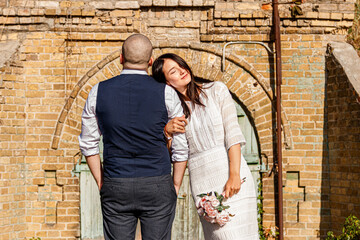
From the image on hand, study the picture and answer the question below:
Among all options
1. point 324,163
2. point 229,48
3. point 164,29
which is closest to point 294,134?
point 324,163

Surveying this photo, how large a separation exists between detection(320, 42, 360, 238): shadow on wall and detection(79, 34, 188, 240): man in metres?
4.08

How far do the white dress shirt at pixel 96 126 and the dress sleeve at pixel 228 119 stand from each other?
0.34 m

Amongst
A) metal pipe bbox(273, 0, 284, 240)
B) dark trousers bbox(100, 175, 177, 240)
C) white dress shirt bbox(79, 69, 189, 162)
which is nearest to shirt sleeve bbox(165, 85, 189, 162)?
white dress shirt bbox(79, 69, 189, 162)

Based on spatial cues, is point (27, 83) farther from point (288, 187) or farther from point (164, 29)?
point (288, 187)

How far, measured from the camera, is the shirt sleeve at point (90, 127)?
3.25 meters

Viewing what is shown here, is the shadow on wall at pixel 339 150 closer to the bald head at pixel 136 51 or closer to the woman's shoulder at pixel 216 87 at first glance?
the woman's shoulder at pixel 216 87

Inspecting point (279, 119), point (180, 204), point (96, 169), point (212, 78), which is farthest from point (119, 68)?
point (96, 169)

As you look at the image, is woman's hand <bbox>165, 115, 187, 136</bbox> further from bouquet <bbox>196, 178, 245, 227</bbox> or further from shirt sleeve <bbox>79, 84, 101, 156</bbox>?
bouquet <bbox>196, 178, 245, 227</bbox>

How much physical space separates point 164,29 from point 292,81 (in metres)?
2.05

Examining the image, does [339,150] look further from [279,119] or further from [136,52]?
[136,52]

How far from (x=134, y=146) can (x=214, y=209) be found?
826 mm

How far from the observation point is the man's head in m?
3.25

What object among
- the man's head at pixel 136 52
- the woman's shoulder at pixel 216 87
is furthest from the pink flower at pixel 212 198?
the man's head at pixel 136 52

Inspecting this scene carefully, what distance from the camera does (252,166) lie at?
7.16 metres
